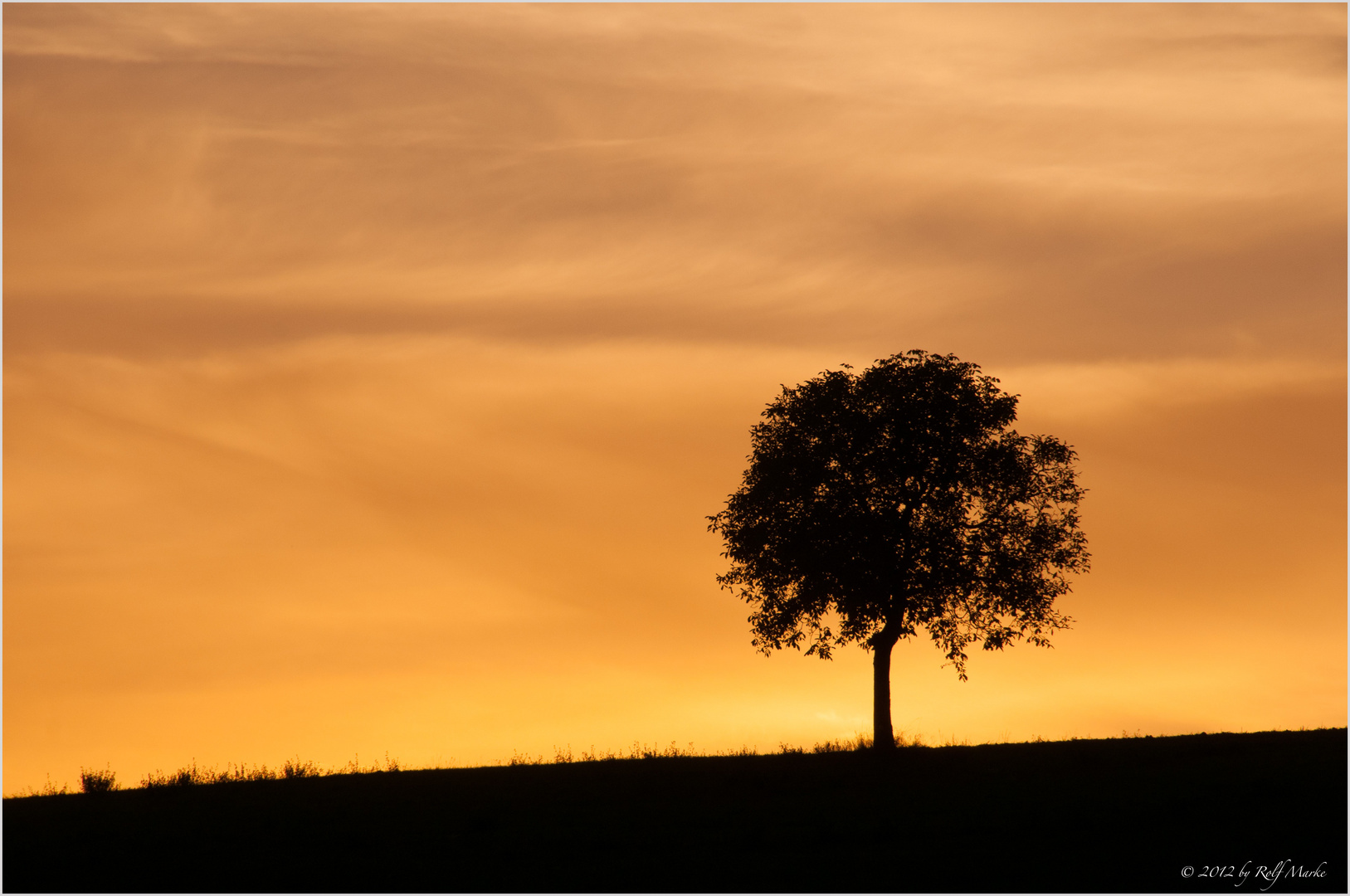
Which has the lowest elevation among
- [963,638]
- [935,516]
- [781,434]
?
[963,638]

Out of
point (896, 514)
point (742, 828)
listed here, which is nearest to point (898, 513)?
point (896, 514)

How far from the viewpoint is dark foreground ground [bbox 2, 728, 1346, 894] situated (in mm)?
23547

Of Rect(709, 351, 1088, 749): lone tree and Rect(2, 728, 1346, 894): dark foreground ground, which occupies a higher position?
Rect(709, 351, 1088, 749): lone tree

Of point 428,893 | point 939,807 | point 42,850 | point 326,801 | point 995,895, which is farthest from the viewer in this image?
point 326,801

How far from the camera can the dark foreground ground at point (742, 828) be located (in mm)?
23547

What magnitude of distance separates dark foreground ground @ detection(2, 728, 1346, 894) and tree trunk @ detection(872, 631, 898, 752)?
12.1 ft

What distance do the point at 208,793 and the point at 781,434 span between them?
2335cm

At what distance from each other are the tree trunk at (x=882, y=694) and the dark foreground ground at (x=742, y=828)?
368 cm

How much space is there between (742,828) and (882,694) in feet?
55.0

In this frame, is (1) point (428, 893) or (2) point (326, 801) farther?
(2) point (326, 801)

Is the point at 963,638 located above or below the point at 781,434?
below

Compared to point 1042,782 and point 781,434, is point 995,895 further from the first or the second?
point 781,434

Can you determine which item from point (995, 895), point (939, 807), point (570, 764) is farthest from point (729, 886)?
point (570, 764)

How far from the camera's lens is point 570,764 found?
3997cm
